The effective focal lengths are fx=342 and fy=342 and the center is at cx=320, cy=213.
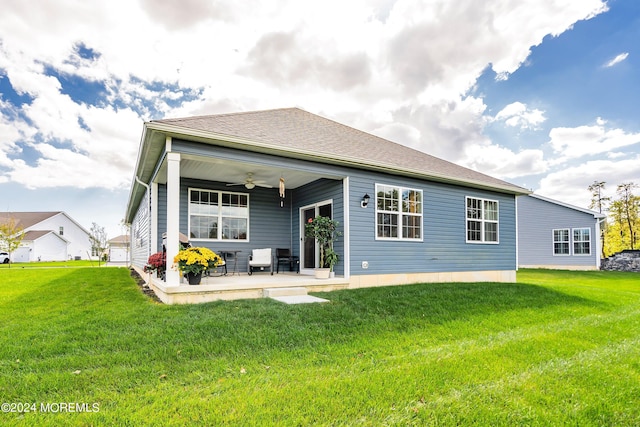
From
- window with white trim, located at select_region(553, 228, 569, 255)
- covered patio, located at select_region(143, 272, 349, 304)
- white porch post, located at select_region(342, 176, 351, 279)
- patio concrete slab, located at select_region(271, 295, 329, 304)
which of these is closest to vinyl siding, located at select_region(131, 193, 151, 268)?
covered patio, located at select_region(143, 272, 349, 304)

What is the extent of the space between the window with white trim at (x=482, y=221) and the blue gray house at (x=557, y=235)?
32.7ft

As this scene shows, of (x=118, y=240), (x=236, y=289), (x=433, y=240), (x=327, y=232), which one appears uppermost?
(x=327, y=232)

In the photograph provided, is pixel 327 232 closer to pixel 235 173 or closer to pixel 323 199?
pixel 323 199

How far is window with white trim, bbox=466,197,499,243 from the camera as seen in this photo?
32.9 feet

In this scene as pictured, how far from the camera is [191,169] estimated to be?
7.70 metres

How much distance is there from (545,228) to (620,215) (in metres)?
9.65

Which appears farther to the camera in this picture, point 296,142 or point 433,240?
point 433,240

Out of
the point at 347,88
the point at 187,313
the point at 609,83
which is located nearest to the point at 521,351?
the point at 187,313

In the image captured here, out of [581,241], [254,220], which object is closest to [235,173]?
[254,220]

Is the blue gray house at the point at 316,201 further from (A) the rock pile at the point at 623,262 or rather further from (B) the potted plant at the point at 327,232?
(A) the rock pile at the point at 623,262

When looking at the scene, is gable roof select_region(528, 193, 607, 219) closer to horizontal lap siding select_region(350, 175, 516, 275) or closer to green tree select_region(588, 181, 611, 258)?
green tree select_region(588, 181, 611, 258)

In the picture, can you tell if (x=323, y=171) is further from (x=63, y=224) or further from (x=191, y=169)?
(x=63, y=224)

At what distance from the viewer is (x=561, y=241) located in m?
18.7

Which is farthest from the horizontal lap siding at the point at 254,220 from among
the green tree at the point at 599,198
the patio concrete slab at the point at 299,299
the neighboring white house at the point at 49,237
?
the neighboring white house at the point at 49,237
